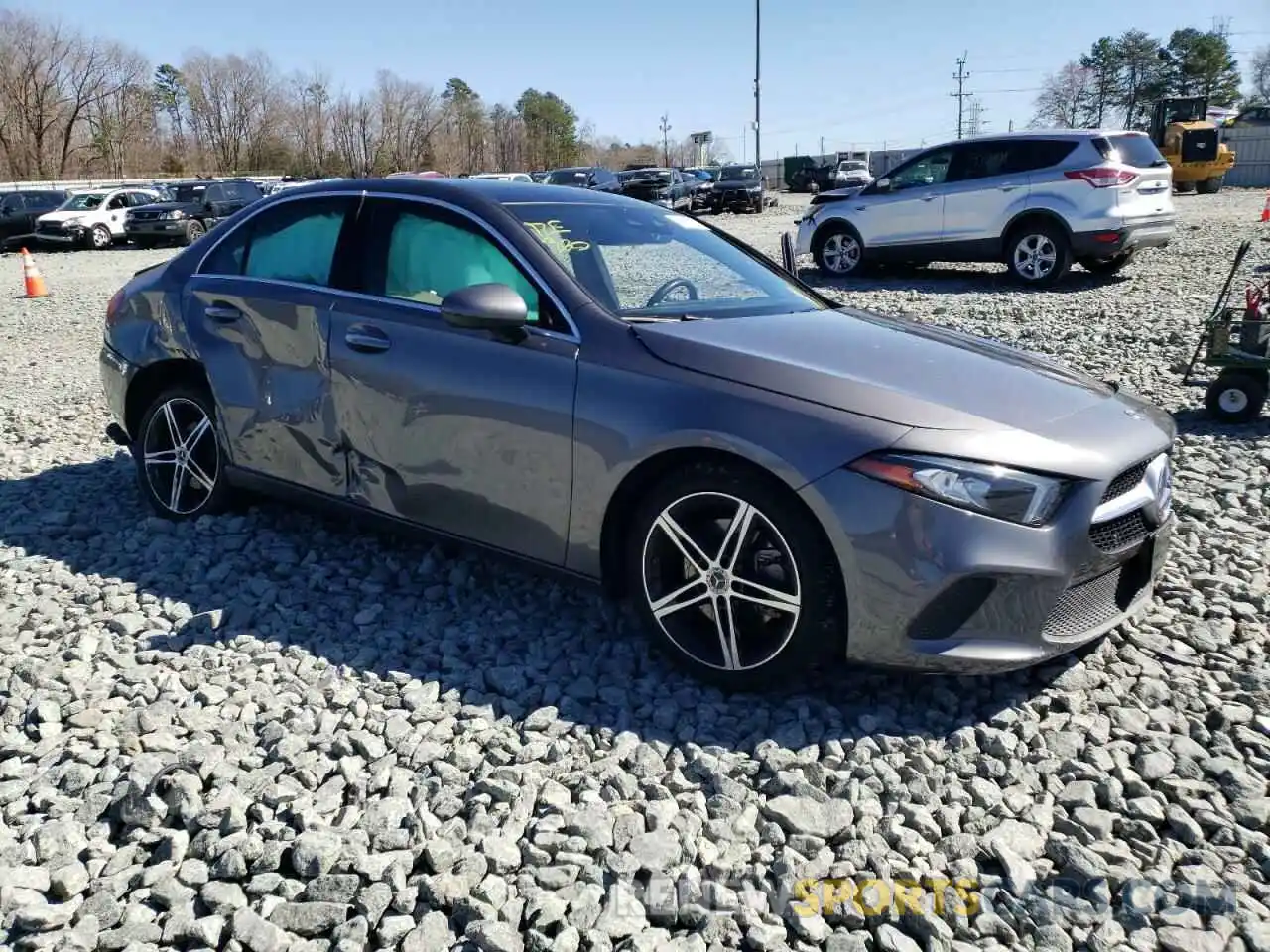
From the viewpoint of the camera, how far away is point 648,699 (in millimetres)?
3291

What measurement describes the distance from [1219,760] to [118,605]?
377 centimetres

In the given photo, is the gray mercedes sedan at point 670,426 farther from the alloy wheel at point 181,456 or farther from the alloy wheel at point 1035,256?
the alloy wheel at point 1035,256

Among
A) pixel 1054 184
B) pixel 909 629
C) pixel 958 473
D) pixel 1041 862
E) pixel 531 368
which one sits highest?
pixel 1054 184

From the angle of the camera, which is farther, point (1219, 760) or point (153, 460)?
point (153, 460)

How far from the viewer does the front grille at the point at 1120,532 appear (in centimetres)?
301

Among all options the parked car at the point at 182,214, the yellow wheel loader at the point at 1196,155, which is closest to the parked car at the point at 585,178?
the parked car at the point at 182,214

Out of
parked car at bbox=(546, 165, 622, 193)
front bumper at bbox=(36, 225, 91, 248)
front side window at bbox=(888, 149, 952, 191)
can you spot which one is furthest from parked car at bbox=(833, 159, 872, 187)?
front side window at bbox=(888, 149, 952, 191)

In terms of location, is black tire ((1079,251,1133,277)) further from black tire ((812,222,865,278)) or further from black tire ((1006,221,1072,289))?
black tire ((812,222,865,278))

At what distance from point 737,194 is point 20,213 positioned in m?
21.5

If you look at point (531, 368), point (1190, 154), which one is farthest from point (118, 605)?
point (1190, 154)

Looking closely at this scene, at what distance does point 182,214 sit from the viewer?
26312mm

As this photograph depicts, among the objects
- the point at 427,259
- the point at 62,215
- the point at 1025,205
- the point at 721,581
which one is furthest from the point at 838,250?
the point at 62,215

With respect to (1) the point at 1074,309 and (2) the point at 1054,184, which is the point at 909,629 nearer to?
(1) the point at 1074,309

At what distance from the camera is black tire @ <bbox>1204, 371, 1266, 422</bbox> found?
6.44 metres
